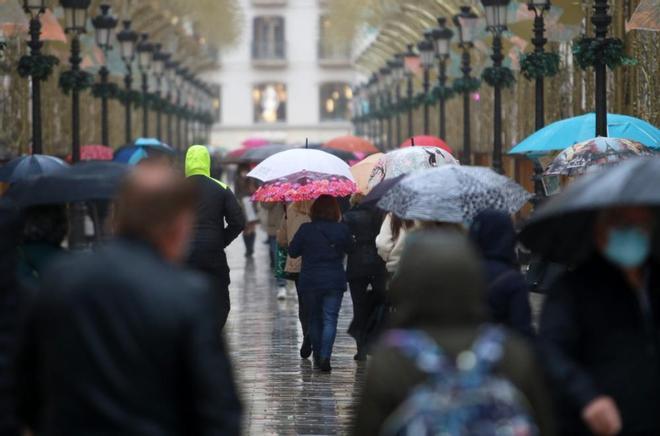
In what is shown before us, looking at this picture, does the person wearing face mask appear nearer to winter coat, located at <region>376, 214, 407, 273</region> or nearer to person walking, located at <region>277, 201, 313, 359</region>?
winter coat, located at <region>376, 214, 407, 273</region>

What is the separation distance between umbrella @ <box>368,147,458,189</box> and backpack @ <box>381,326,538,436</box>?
29.0 ft

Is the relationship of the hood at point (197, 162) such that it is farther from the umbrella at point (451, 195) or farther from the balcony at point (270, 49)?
the balcony at point (270, 49)

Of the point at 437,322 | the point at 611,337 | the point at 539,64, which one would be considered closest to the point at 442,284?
the point at 437,322

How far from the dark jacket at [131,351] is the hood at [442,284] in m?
0.54

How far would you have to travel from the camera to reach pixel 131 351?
5199 mm

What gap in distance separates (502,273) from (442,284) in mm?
2171

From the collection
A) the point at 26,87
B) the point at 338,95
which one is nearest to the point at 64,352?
the point at 26,87

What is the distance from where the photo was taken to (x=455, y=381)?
5273mm

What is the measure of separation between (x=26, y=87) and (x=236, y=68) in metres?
74.6

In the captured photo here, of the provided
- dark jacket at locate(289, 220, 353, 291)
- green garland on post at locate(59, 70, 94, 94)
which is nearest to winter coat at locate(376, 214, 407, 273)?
dark jacket at locate(289, 220, 353, 291)

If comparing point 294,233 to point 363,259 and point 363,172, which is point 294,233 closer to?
point 363,259

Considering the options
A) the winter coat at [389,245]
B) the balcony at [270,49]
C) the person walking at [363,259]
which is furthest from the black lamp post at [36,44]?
the balcony at [270,49]

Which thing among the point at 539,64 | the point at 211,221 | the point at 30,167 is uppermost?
the point at 539,64

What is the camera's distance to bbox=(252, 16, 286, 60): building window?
11131 centimetres
